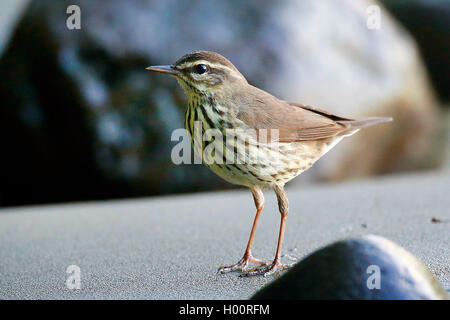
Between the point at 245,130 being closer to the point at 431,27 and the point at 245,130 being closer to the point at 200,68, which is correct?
the point at 200,68

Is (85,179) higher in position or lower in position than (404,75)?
lower

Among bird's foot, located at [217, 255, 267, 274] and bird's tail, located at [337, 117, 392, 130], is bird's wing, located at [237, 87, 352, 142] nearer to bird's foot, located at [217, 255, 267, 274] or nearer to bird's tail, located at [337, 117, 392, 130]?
bird's tail, located at [337, 117, 392, 130]

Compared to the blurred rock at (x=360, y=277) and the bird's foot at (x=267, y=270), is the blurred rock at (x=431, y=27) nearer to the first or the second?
the bird's foot at (x=267, y=270)

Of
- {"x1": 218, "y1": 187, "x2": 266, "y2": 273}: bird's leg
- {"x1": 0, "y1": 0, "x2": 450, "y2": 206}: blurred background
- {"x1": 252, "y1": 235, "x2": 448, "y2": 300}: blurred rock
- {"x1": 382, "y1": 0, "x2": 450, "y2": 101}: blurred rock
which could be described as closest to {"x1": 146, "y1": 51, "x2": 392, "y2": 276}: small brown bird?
{"x1": 218, "y1": 187, "x2": 266, "y2": 273}: bird's leg

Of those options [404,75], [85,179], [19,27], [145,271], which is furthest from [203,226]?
[404,75]

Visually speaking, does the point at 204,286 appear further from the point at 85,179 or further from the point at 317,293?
the point at 85,179

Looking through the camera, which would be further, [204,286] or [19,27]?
[19,27]

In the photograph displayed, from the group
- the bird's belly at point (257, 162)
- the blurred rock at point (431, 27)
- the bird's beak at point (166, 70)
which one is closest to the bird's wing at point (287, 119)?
the bird's belly at point (257, 162)

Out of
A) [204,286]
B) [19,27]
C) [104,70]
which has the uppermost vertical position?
[19,27]
